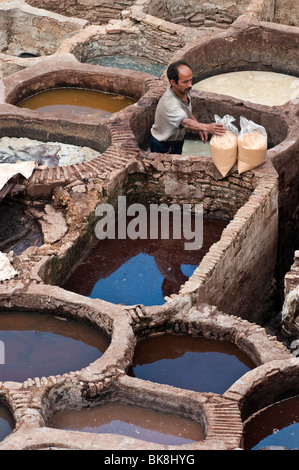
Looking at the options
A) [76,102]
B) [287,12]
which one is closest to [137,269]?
[76,102]

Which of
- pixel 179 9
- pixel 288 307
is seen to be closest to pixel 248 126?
pixel 288 307

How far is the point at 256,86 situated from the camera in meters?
14.0

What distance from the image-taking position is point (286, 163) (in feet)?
39.8

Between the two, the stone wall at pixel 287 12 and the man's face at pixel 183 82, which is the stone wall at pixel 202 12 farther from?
the man's face at pixel 183 82

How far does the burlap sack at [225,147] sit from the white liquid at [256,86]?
7.44 ft

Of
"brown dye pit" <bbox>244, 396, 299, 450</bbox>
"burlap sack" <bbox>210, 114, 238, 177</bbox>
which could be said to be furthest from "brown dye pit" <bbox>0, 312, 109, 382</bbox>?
"burlap sack" <bbox>210, 114, 238, 177</bbox>

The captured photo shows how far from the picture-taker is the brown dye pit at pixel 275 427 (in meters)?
8.91

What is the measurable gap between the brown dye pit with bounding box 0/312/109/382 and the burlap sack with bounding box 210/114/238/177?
2.71 meters

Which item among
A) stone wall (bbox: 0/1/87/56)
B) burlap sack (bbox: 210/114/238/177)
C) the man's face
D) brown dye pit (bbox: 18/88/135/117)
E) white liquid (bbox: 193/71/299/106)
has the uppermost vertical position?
stone wall (bbox: 0/1/87/56)

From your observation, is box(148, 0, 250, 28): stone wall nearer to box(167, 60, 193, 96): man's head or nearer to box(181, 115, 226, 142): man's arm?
box(167, 60, 193, 96): man's head

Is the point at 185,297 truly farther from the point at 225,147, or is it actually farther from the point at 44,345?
the point at 225,147

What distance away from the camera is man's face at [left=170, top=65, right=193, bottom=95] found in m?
11.4

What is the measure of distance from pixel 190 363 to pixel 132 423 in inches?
43.2

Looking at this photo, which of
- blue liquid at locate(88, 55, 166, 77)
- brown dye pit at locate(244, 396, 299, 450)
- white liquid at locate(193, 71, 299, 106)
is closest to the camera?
brown dye pit at locate(244, 396, 299, 450)
